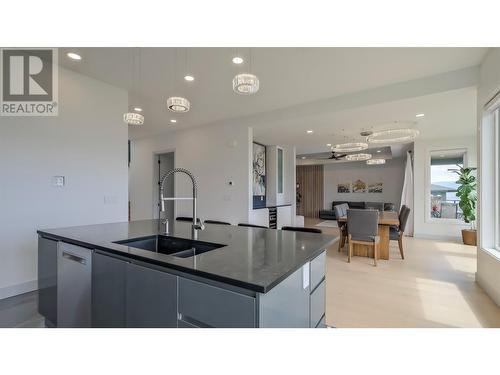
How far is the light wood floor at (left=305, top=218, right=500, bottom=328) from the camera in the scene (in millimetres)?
2174

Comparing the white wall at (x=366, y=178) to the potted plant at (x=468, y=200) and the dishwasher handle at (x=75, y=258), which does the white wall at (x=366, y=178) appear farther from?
the dishwasher handle at (x=75, y=258)

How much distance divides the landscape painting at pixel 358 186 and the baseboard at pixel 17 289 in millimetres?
10517

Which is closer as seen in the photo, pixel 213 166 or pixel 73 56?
pixel 73 56

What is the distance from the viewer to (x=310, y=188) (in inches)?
447

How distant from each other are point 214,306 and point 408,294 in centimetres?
274

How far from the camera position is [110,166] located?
3.47 metres

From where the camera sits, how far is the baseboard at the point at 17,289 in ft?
8.49

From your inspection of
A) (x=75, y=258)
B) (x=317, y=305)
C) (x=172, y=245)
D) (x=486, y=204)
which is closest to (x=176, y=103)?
(x=172, y=245)

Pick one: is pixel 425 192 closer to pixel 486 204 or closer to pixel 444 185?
pixel 444 185

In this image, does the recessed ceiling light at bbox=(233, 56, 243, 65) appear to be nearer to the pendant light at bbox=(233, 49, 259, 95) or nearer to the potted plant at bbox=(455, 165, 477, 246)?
the pendant light at bbox=(233, 49, 259, 95)

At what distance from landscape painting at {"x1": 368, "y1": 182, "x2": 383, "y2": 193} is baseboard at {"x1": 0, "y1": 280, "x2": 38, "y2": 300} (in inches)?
420

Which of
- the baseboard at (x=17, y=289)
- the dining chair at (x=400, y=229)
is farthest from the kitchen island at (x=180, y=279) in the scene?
the dining chair at (x=400, y=229)
